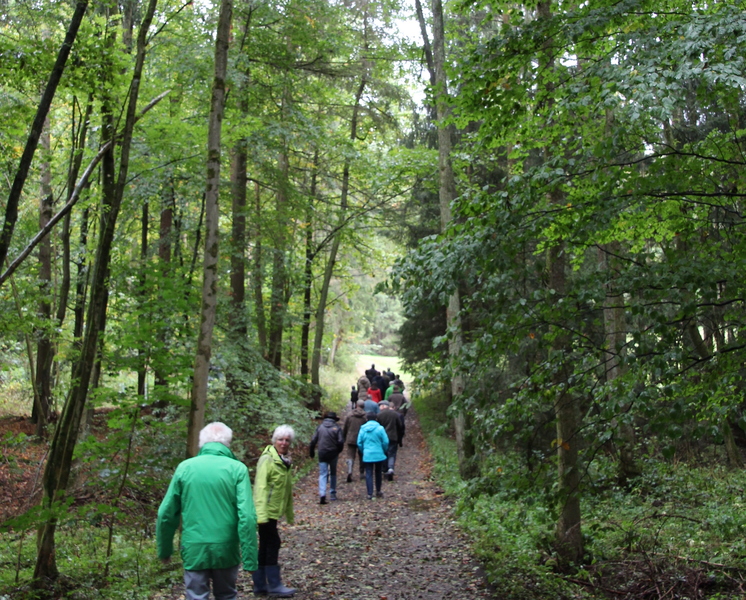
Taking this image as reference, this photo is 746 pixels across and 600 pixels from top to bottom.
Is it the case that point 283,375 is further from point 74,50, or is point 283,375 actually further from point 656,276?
point 656,276

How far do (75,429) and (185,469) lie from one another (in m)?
2.16

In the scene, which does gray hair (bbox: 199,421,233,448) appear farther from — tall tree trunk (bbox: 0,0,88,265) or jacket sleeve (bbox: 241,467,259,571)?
tall tree trunk (bbox: 0,0,88,265)

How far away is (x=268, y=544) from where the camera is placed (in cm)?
649

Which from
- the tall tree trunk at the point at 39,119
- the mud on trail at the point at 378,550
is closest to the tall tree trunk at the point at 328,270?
the mud on trail at the point at 378,550

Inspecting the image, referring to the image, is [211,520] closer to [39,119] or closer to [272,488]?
[272,488]

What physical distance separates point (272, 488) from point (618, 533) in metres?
4.65

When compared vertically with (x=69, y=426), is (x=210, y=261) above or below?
above

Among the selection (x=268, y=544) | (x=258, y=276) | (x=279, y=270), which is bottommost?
(x=268, y=544)

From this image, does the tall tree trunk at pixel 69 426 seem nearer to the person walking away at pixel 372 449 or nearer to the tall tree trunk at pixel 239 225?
the person walking away at pixel 372 449

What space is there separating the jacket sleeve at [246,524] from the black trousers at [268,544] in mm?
1893

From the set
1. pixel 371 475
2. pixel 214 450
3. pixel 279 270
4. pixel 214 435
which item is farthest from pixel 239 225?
pixel 214 450

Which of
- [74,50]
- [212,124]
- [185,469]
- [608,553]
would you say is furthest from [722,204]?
[74,50]

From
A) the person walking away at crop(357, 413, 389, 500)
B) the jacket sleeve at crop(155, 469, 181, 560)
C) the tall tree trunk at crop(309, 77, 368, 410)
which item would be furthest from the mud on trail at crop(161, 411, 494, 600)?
the tall tree trunk at crop(309, 77, 368, 410)

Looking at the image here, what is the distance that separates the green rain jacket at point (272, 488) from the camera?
6.56m
